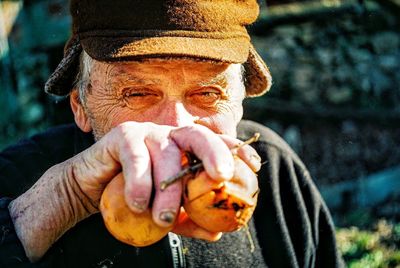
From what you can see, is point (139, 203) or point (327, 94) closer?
point (139, 203)

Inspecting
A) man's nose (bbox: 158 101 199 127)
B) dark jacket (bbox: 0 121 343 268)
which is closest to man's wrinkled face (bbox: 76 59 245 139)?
man's nose (bbox: 158 101 199 127)

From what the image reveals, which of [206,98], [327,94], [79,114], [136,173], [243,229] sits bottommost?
[327,94]

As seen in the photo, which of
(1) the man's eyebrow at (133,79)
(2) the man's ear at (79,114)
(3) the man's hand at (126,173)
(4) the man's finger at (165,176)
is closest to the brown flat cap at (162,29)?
(1) the man's eyebrow at (133,79)

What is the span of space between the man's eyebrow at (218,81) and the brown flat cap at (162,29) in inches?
3.8

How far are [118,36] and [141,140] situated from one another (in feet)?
2.48

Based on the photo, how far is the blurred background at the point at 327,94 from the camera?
5371mm

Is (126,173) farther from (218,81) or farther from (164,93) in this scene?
(218,81)

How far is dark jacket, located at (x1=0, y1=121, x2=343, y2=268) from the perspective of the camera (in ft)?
8.60

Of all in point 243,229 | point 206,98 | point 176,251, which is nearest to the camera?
point 206,98

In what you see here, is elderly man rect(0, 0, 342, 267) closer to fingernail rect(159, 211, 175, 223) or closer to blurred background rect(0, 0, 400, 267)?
fingernail rect(159, 211, 175, 223)

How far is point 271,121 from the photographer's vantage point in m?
6.68

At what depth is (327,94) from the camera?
23.3 ft

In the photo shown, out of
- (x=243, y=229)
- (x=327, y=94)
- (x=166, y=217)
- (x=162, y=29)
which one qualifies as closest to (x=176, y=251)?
(x=243, y=229)

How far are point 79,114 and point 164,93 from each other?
1.94 feet
